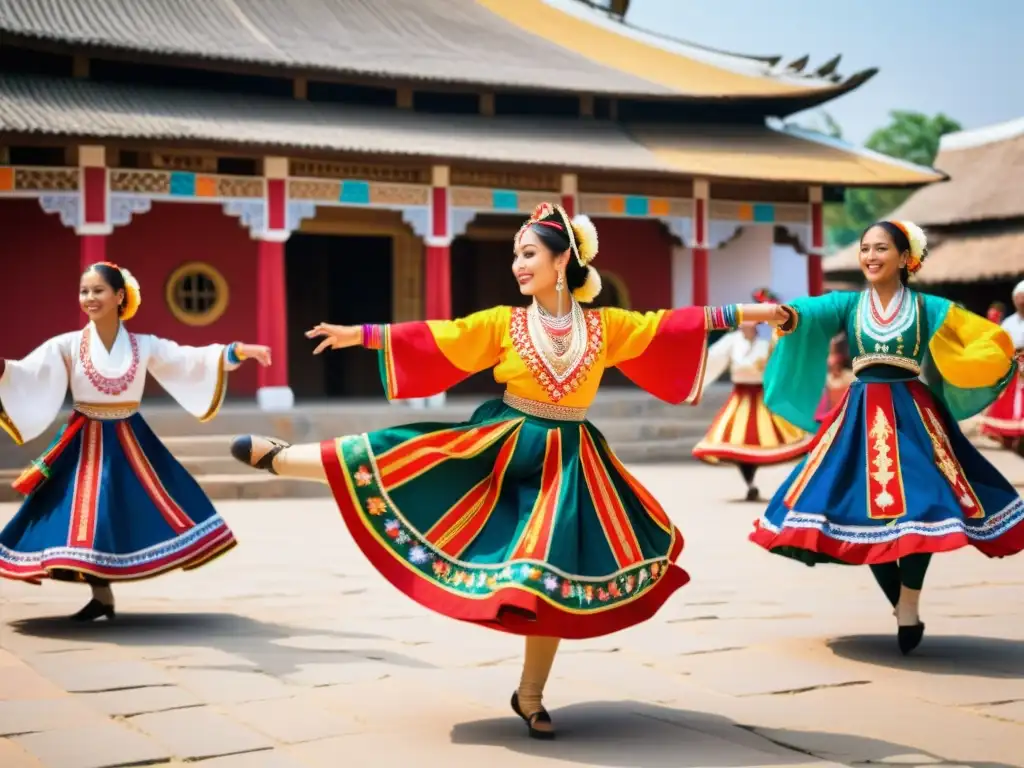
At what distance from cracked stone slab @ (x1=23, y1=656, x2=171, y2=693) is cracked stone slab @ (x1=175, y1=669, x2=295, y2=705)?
100mm

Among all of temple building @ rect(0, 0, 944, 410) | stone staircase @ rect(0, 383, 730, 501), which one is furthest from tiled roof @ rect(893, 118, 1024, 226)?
stone staircase @ rect(0, 383, 730, 501)

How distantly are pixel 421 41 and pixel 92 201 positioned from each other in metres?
5.85

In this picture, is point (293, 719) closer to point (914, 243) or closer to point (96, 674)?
point (96, 674)

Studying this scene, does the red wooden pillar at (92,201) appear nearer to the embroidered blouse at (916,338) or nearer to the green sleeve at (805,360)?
the green sleeve at (805,360)

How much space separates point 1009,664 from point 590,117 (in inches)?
585

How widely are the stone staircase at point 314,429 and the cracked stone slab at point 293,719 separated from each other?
8234mm

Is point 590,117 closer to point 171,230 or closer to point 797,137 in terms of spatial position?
point 797,137

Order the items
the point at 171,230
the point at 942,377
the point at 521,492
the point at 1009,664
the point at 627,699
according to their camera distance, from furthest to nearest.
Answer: the point at 171,230 → the point at 942,377 → the point at 1009,664 → the point at 627,699 → the point at 521,492

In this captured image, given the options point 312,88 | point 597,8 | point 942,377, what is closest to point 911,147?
point 597,8

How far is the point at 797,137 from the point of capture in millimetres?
20797

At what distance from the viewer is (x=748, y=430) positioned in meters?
11.7

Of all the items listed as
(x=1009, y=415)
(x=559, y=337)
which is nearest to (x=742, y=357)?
(x=1009, y=415)

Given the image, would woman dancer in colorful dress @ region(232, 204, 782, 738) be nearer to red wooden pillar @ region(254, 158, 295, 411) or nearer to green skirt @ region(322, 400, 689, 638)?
green skirt @ region(322, 400, 689, 638)

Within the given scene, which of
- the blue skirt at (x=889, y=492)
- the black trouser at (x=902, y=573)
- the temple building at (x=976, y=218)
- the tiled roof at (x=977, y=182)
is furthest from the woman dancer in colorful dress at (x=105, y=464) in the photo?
the tiled roof at (x=977, y=182)
